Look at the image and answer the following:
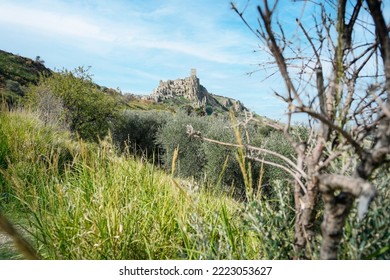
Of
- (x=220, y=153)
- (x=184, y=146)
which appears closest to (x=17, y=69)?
(x=184, y=146)

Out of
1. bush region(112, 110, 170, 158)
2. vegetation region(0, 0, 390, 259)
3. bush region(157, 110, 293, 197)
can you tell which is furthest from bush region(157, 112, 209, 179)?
vegetation region(0, 0, 390, 259)

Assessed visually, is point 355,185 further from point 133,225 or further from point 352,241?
point 133,225

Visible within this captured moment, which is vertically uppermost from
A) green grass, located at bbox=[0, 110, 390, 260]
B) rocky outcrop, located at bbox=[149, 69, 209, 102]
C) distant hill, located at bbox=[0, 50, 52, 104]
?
rocky outcrop, located at bbox=[149, 69, 209, 102]

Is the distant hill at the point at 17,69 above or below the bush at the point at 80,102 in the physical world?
above

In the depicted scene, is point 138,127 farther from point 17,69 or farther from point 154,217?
point 17,69

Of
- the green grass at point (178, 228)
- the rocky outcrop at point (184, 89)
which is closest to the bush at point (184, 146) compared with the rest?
the green grass at point (178, 228)

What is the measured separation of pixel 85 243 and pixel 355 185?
276 centimetres

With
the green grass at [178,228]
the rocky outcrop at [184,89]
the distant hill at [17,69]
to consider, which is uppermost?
the rocky outcrop at [184,89]

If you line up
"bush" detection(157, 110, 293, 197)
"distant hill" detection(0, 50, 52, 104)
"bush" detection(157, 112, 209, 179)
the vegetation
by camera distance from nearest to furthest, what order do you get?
the vegetation → "bush" detection(157, 110, 293, 197) → "bush" detection(157, 112, 209, 179) → "distant hill" detection(0, 50, 52, 104)

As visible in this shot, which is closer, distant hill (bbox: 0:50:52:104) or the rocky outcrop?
distant hill (bbox: 0:50:52:104)

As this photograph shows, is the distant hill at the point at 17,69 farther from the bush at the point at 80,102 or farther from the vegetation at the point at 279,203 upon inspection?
the vegetation at the point at 279,203

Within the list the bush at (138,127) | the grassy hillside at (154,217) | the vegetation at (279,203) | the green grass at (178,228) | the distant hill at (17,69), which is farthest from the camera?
the distant hill at (17,69)

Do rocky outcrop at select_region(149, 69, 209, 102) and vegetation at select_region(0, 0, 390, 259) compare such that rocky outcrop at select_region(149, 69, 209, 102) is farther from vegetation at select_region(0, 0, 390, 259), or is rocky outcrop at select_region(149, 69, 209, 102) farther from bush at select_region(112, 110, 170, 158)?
vegetation at select_region(0, 0, 390, 259)
